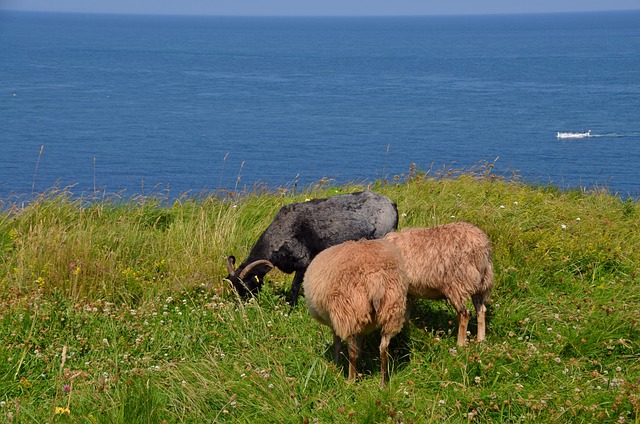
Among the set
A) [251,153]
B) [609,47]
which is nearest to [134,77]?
[251,153]

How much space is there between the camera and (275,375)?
23.0 feet

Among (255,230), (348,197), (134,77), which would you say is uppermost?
(348,197)

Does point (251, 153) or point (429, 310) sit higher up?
point (429, 310)

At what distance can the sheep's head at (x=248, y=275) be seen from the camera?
9656mm

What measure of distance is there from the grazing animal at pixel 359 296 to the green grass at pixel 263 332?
0.43 meters

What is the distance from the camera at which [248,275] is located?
32.5 feet

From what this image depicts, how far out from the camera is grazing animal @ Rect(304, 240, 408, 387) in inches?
273

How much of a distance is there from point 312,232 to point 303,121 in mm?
52733

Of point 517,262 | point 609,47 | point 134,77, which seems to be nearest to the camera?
point 517,262

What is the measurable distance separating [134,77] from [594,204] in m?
87.7

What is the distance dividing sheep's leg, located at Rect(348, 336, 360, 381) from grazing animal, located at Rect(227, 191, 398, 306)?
2.82m

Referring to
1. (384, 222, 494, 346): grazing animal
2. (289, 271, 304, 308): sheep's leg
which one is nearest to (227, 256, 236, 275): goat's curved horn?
(289, 271, 304, 308): sheep's leg

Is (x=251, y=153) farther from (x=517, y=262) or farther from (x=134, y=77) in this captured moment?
(x=134, y=77)

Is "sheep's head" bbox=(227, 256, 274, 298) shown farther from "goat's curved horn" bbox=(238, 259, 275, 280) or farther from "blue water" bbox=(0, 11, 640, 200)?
"blue water" bbox=(0, 11, 640, 200)
